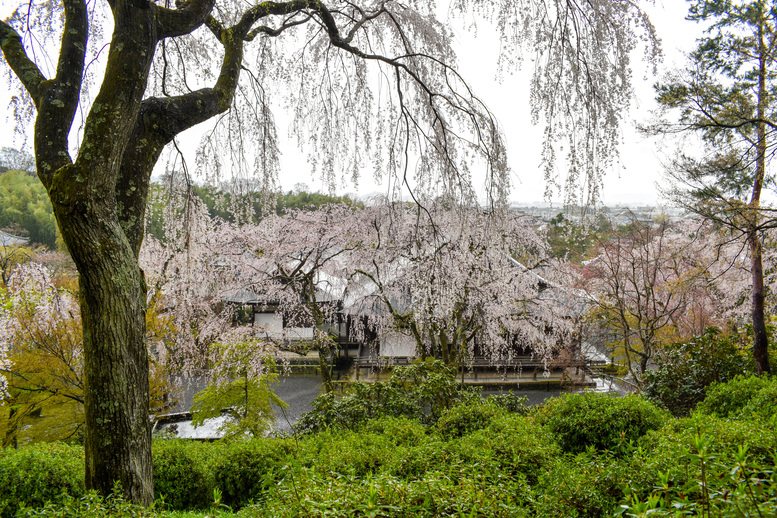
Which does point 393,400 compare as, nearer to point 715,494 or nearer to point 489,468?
point 489,468

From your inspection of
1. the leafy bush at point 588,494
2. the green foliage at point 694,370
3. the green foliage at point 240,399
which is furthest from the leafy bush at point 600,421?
the green foliage at point 240,399

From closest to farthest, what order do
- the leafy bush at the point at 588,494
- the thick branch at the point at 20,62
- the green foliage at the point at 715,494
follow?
the green foliage at the point at 715,494 < the leafy bush at the point at 588,494 < the thick branch at the point at 20,62

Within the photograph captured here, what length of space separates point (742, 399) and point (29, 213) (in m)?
34.6

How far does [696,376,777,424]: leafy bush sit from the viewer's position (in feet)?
11.7

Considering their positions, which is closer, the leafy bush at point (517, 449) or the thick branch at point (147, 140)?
the thick branch at point (147, 140)

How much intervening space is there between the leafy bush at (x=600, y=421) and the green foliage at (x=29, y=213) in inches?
1186

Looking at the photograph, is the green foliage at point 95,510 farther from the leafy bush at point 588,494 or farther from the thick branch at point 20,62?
the thick branch at point 20,62

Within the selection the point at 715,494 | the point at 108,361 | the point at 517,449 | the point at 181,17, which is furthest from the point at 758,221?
the point at 108,361

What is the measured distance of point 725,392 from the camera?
437cm

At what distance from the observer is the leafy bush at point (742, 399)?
3.56 meters

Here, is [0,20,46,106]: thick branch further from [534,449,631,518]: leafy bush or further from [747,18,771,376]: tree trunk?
[747,18,771,376]: tree trunk

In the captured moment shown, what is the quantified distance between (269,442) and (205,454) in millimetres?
830

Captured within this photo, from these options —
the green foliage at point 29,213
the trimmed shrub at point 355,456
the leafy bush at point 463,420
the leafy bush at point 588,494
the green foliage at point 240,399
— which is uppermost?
the green foliage at point 29,213

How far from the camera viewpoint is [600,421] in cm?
364
